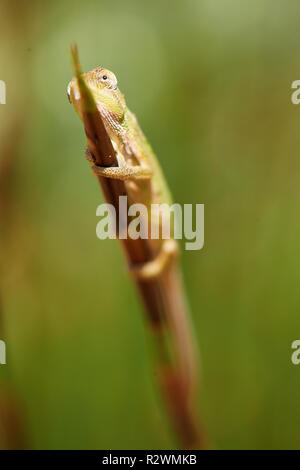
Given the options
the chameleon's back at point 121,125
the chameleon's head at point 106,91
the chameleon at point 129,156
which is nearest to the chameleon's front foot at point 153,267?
the chameleon at point 129,156

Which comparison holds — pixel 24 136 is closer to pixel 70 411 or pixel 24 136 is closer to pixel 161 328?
pixel 161 328

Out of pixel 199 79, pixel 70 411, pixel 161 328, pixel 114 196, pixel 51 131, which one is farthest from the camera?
pixel 199 79

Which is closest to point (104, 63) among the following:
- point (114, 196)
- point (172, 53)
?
point (172, 53)

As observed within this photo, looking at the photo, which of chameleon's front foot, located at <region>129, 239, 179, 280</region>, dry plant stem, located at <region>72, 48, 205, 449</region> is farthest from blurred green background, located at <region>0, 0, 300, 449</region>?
chameleon's front foot, located at <region>129, 239, 179, 280</region>

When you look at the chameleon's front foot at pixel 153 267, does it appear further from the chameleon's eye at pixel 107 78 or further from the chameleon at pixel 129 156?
the chameleon's eye at pixel 107 78

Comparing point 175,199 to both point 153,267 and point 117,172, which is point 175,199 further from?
point 117,172

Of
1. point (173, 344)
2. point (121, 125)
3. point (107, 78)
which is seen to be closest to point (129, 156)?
point (121, 125)
